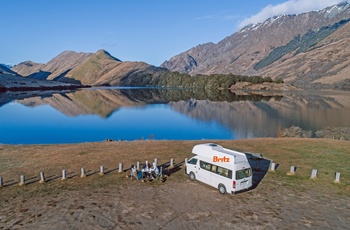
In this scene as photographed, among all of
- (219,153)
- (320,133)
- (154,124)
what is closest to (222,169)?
(219,153)

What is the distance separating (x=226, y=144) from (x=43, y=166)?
91.6 ft

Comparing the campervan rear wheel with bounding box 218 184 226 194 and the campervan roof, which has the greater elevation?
the campervan roof

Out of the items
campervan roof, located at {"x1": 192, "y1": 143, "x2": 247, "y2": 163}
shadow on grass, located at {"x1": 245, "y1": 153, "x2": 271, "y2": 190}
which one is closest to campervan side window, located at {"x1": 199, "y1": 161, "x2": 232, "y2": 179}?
campervan roof, located at {"x1": 192, "y1": 143, "x2": 247, "y2": 163}

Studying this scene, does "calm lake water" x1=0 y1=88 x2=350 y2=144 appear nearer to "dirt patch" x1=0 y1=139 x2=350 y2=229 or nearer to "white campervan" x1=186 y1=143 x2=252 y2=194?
"dirt patch" x1=0 y1=139 x2=350 y2=229

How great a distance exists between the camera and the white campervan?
2541 cm

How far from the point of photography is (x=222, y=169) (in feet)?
→ 86.3

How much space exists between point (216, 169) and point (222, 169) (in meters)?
0.82

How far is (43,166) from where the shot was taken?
117 ft

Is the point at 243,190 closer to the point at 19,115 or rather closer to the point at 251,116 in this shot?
the point at 251,116

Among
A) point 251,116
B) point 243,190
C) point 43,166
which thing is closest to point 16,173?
point 43,166

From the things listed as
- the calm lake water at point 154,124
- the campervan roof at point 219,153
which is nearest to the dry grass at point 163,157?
the campervan roof at point 219,153

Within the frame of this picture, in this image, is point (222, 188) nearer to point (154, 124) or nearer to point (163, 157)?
point (163, 157)

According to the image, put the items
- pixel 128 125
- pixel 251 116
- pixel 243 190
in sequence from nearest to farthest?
pixel 243 190 → pixel 128 125 → pixel 251 116

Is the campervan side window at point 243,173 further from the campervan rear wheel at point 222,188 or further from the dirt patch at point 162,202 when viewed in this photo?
the dirt patch at point 162,202
